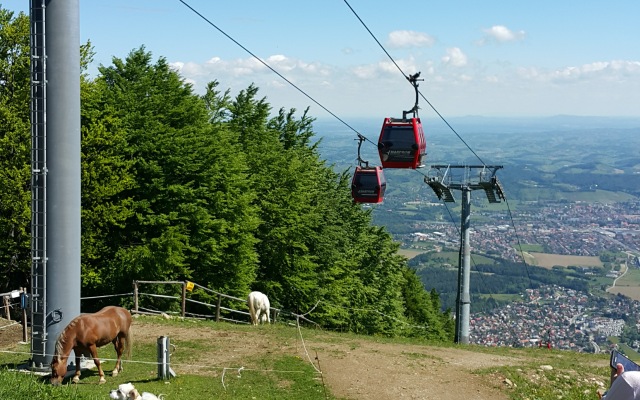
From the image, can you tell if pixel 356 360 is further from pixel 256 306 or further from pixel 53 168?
pixel 256 306

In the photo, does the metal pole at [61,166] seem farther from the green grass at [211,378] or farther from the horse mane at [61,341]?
the green grass at [211,378]

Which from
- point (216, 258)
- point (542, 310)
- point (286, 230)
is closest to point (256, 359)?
point (216, 258)

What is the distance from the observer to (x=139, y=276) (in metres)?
35.6

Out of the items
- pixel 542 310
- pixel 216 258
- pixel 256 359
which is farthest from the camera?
pixel 542 310

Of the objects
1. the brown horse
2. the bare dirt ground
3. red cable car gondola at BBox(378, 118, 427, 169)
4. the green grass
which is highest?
red cable car gondola at BBox(378, 118, 427, 169)

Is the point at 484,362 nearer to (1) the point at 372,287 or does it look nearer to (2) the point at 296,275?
(2) the point at 296,275

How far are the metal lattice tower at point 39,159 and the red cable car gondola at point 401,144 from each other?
12.6 meters

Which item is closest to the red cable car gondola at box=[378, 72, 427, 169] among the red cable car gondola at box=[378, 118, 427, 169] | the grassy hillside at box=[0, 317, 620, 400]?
the red cable car gondola at box=[378, 118, 427, 169]

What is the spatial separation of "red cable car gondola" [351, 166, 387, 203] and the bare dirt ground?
666cm

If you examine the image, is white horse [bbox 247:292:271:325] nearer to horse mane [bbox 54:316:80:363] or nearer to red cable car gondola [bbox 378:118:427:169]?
red cable car gondola [bbox 378:118:427:169]

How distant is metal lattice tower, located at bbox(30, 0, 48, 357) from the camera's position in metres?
16.2

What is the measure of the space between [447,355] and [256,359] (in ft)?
20.4

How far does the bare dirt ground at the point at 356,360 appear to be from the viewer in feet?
59.4

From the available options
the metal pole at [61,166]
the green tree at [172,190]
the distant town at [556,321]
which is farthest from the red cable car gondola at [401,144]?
the distant town at [556,321]
